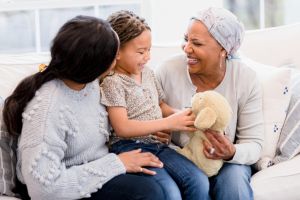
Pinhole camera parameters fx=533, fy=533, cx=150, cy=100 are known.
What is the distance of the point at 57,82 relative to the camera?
1720 mm

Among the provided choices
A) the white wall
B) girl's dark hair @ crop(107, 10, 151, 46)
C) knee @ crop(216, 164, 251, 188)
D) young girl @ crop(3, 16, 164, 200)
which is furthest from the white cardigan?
the white wall

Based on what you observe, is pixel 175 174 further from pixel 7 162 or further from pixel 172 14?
pixel 172 14

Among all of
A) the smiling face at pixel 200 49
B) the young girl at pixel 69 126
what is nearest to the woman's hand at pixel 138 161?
the young girl at pixel 69 126

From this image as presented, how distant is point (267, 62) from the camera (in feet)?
8.35

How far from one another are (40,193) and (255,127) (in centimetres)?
93

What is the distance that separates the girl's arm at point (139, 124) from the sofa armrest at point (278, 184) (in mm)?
349

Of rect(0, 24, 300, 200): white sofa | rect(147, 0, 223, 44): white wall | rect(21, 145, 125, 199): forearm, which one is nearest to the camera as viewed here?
rect(21, 145, 125, 199): forearm

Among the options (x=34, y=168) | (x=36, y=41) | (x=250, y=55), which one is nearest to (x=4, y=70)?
(x=34, y=168)

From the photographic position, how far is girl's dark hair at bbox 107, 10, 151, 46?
190 cm

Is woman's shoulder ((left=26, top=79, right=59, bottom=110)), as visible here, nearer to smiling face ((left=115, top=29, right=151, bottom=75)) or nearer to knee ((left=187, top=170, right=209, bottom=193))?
smiling face ((left=115, top=29, right=151, bottom=75))

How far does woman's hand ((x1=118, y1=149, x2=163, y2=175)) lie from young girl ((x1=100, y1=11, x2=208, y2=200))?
0.09 ft

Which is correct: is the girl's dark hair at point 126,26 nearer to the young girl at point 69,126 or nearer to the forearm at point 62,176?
the young girl at point 69,126

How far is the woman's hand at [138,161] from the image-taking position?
1.82 meters

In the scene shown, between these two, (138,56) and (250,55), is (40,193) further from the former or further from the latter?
(250,55)
